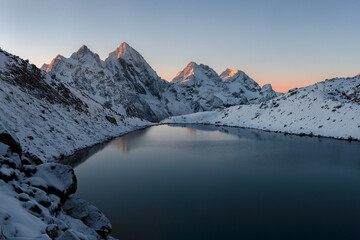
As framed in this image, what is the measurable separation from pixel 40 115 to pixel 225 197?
30896 millimetres

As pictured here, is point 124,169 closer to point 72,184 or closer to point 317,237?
point 72,184

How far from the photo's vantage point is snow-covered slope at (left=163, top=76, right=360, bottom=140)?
2195 inches

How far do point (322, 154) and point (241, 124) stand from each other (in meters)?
59.4

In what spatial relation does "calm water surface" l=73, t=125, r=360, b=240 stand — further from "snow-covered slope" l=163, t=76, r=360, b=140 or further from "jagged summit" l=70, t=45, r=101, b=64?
"jagged summit" l=70, t=45, r=101, b=64

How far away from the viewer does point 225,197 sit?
669 inches

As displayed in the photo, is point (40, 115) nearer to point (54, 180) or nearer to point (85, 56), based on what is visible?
point (54, 180)

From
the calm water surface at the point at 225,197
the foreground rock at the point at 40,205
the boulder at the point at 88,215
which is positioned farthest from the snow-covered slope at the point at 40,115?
the boulder at the point at 88,215

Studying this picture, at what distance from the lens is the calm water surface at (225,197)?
12.4 metres

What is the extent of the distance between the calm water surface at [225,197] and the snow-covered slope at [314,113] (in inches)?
1204

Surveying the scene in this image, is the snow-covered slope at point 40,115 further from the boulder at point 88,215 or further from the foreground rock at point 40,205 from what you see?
the boulder at point 88,215

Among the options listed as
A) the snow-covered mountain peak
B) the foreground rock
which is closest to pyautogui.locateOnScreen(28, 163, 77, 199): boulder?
the foreground rock

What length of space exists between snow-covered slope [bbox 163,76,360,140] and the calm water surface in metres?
30.6

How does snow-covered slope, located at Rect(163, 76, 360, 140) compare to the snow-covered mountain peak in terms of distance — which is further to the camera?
the snow-covered mountain peak

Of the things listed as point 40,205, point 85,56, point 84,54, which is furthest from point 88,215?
point 84,54
